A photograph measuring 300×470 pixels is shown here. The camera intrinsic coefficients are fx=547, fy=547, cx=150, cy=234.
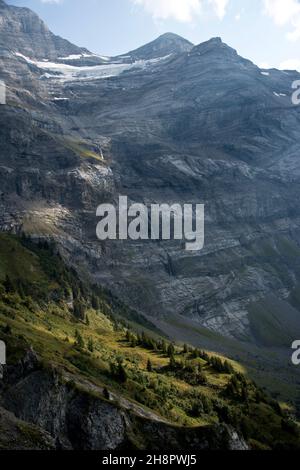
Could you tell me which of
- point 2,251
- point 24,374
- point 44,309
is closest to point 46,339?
point 24,374

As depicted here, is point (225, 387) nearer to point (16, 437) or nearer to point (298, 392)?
point (16, 437)

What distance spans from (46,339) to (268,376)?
135 meters

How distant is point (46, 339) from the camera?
78500 millimetres

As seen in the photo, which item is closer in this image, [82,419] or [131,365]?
[82,419]

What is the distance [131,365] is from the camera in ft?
306

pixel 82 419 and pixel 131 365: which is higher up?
pixel 82 419

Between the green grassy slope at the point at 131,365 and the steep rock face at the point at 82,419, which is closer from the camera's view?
the steep rock face at the point at 82,419

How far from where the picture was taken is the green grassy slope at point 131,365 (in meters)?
67.1

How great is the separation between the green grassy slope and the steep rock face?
251cm

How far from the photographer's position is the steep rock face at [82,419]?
4762cm

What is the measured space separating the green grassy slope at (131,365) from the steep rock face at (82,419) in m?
2.51

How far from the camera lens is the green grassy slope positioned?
67.1 meters

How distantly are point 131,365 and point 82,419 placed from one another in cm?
4474

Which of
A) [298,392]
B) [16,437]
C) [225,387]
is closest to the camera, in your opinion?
[16,437]
